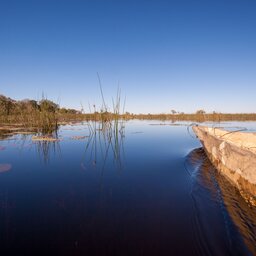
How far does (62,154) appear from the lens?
5.28m

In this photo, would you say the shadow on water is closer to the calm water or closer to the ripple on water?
the calm water

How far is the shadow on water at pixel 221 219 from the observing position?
66.2 inches

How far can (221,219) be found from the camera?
7.00 feet

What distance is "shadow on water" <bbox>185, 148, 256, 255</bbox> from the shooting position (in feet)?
5.52

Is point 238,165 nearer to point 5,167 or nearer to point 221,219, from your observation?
point 221,219

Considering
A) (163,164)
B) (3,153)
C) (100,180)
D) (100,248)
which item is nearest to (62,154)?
(3,153)

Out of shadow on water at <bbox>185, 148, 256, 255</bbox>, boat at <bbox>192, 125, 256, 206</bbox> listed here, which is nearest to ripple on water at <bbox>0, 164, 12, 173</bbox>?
shadow on water at <bbox>185, 148, 256, 255</bbox>

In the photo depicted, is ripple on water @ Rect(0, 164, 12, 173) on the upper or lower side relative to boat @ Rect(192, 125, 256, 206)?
lower

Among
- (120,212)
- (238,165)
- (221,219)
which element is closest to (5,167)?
(120,212)

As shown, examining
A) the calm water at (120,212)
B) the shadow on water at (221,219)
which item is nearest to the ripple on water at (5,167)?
the calm water at (120,212)

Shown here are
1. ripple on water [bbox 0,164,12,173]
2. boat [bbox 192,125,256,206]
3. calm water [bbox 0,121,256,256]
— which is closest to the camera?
calm water [bbox 0,121,256,256]

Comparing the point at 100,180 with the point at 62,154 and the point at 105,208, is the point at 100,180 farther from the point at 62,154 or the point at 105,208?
the point at 62,154

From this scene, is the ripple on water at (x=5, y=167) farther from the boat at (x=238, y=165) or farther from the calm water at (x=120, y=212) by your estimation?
the boat at (x=238, y=165)

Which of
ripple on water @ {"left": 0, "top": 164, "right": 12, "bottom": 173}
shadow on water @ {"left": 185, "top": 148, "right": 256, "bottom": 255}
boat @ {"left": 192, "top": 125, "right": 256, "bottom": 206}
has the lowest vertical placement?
shadow on water @ {"left": 185, "top": 148, "right": 256, "bottom": 255}
